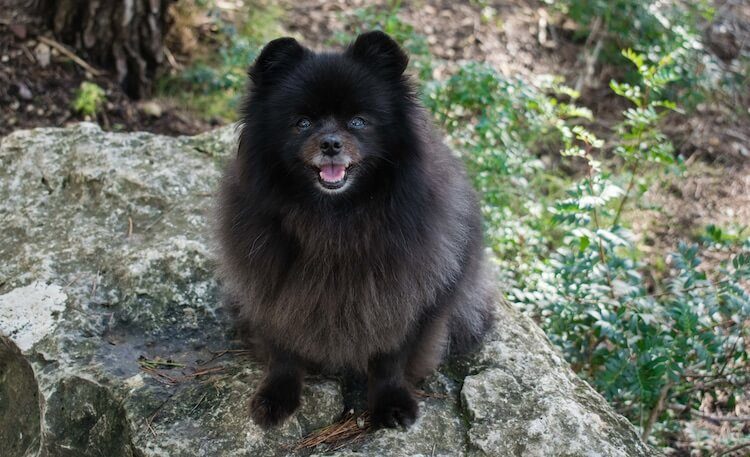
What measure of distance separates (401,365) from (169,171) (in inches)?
76.5

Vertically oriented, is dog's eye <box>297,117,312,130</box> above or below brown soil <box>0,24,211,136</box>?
above

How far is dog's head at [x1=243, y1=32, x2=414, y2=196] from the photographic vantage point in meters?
2.58

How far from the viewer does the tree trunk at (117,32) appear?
5.55 meters

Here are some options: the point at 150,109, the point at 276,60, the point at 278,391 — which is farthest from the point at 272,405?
the point at 150,109

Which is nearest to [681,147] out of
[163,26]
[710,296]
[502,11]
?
[502,11]

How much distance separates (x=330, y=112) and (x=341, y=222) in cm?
40

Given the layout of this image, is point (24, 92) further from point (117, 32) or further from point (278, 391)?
point (278, 391)

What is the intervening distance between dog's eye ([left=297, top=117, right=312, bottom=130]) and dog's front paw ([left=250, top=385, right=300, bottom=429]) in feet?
3.34

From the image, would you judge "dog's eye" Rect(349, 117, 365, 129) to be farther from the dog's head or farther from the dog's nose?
the dog's nose

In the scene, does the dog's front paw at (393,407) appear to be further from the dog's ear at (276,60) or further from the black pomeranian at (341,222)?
the dog's ear at (276,60)

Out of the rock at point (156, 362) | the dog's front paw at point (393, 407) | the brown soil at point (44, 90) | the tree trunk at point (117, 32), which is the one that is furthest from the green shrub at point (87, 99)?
the dog's front paw at point (393, 407)

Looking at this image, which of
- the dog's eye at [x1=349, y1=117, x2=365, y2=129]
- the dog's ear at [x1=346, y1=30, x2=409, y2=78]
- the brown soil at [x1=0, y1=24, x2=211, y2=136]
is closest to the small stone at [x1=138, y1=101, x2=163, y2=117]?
the brown soil at [x1=0, y1=24, x2=211, y2=136]

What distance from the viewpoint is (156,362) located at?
3068mm

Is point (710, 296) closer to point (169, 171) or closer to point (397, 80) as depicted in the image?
point (397, 80)
